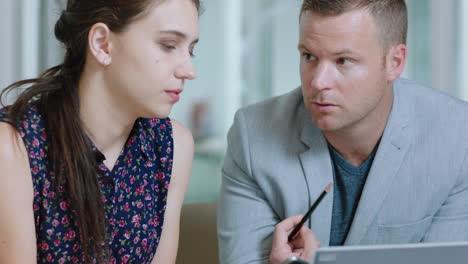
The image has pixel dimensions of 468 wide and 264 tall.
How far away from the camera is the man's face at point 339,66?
1.52 meters

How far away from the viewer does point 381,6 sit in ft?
5.25

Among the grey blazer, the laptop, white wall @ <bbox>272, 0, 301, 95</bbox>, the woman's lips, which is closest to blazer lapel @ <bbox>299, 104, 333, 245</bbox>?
the grey blazer

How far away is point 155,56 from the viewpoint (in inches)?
49.9

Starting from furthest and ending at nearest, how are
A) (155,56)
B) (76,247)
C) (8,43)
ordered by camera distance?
(8,43), (76,247), (155,56)

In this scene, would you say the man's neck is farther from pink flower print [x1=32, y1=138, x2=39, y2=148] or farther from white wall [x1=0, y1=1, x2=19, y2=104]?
white wall [x1=0, y1=1, x2=19, y2=104]

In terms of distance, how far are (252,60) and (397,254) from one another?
7.57 feet

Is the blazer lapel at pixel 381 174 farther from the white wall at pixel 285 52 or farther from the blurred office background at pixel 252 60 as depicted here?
the white wall at pixel 285 52

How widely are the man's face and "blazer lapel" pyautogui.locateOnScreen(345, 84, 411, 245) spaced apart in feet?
0.40

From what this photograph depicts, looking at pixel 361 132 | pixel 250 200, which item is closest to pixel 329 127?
pixel 361 132

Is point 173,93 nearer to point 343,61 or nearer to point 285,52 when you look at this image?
point 343,61

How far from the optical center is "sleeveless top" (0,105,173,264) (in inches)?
52.2

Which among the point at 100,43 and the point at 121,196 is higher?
the point at 100,43

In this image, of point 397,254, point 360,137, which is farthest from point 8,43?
point 397,254

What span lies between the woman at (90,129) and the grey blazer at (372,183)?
30 centimetres
